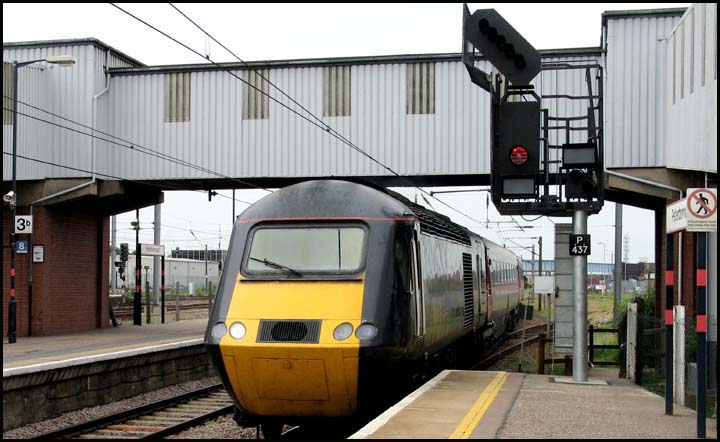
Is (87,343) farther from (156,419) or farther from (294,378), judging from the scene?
(294,378)

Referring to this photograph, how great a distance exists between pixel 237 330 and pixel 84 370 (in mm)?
5846

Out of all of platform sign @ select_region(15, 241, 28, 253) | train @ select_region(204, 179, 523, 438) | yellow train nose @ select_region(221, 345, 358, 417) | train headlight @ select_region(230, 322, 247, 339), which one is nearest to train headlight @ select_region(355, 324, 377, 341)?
train @ select_region(204, 179, 523, 438)

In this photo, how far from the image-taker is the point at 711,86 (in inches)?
602

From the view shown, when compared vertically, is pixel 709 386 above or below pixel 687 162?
below

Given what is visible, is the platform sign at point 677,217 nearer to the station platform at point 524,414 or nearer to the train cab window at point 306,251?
the station platform at point 524,414

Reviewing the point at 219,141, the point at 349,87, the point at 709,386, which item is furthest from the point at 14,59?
the point at 709,386

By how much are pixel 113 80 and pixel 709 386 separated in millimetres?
17668

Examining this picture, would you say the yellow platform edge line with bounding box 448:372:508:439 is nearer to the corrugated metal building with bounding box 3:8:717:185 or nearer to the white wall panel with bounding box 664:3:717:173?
the white wall panel with bounding box 664:3:717:173

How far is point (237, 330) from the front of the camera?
33.7 ft


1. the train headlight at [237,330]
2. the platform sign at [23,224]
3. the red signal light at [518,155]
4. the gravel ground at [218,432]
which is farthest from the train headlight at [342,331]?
the platform sign at [23,224]

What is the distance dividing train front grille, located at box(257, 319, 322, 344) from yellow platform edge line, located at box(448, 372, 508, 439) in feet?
6.20

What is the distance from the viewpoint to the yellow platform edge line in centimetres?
847

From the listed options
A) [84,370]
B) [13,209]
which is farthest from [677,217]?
[13,209]

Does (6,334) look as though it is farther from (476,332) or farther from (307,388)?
(307,388)
